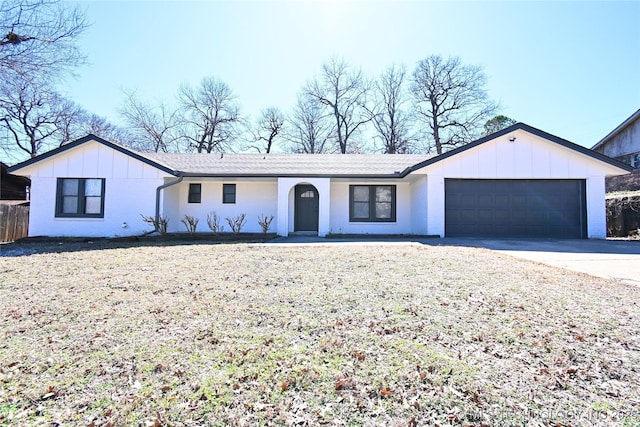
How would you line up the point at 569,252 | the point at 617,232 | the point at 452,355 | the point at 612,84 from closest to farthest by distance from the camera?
1. the point at 452,355
2. the point at 569,252
3. the point at 617,232
4. the point at 612,84

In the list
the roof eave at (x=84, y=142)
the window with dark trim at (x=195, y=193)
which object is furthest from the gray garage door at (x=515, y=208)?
the roof eave at (x=84, y=142)

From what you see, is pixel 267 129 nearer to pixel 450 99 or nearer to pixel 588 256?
pixel 450 99

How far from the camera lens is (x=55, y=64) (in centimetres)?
1027

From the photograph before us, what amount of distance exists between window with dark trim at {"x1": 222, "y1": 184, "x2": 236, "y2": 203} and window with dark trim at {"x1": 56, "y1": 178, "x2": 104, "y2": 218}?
440 cm

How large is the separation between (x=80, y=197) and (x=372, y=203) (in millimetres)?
11306

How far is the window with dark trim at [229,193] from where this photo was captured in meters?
13.4

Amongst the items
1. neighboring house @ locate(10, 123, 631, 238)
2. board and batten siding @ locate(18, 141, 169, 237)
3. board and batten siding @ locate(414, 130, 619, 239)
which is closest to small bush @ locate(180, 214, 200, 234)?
neighboring house @ locate(10, 123, 631, 238)

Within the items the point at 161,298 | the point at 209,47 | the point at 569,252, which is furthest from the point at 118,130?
the point at 569,252

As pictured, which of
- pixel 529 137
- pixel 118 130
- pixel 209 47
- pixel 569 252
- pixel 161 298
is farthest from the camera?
pixel 118 130

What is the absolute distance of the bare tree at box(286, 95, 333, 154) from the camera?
3158 cm

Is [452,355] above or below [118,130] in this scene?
below

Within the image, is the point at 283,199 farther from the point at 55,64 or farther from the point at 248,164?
the point at 55,64

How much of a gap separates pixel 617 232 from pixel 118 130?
1477 inches

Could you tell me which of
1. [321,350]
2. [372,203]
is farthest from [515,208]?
[321,350]
